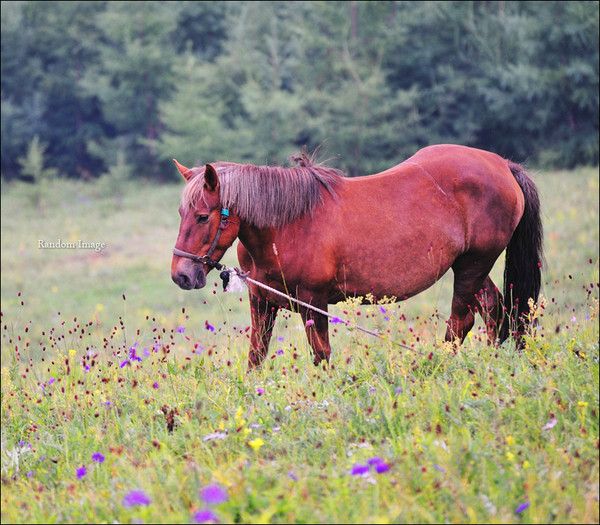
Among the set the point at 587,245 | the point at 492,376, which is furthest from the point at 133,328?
the point at 492,376

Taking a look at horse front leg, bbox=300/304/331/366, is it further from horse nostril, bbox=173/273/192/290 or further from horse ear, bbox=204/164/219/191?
horse ear, bbox=204/164/219/191

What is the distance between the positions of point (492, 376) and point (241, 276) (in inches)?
75.5

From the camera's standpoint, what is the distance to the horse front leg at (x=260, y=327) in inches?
208

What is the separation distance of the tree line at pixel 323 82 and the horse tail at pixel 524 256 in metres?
20.5

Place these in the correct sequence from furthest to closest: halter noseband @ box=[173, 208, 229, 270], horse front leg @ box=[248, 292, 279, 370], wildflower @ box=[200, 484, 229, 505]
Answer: horse front leg @ box=[248, 292, 279, 370] < halter noseband @ box=[173, 208, 229, 270] < wildflower @ box=[200, 484, 229, 505]

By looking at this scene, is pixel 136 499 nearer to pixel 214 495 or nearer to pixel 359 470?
pixel 214 495

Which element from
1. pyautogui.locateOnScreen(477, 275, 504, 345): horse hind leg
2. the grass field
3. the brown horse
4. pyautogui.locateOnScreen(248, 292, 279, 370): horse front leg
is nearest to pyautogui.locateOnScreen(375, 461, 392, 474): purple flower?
the grass field

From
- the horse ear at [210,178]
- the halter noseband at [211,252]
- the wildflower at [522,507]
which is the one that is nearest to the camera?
the wildflower at [522,507]

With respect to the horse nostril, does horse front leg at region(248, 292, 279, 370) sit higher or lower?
lower

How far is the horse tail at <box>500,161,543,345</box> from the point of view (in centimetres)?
602

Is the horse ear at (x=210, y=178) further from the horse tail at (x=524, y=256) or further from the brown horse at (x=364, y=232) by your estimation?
the horse tail at (x=524, y=256)

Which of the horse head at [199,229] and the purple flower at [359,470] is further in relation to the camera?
the horse head at [199,229]

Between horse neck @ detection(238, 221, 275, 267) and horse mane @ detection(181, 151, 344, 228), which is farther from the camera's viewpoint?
horse neck @ detection(238, 221, 275, 267)

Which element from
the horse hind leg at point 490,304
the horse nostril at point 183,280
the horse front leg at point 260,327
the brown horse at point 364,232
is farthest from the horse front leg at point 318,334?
the horse hind leg at point 490,304
